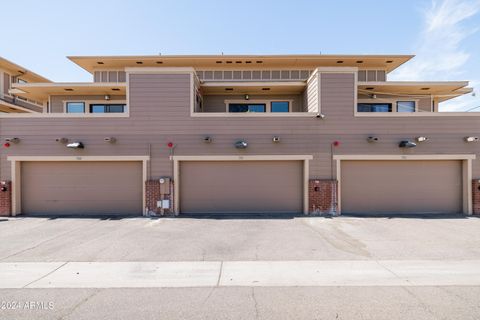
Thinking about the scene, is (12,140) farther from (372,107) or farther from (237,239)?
(372,107)

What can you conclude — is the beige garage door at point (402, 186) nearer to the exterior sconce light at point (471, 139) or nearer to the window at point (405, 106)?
the exterior sconce light at point (471, 139)

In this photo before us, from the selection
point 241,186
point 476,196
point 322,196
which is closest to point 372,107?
point 476,196

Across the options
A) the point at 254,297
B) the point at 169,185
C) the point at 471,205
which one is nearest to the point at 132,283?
the point at 254,297

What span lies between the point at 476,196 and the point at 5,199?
2218 centimetres

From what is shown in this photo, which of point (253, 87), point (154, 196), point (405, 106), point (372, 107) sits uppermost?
point (253, 87)

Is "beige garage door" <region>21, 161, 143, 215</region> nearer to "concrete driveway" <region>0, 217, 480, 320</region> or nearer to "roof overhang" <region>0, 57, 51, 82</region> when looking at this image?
"concrete driveway" <region>0, 217, 480, 320</region>

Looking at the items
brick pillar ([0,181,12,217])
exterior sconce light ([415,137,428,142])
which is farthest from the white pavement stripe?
brick pillar ([0,181,12,217])

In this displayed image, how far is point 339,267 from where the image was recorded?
5695 millimetres

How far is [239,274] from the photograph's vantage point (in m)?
5.34

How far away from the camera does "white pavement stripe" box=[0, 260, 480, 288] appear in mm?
4945

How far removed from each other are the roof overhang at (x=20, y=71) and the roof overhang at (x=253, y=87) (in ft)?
67.4

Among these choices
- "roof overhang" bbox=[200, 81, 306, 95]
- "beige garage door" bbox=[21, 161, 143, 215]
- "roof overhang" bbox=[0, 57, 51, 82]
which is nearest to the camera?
"beige garage door" bbox=[21, 161, 143, 215]

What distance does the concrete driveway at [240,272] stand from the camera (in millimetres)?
4062

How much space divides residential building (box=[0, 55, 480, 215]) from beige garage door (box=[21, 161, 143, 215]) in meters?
0.05
